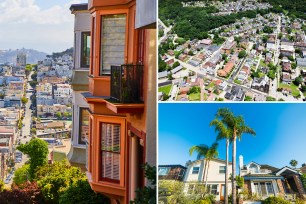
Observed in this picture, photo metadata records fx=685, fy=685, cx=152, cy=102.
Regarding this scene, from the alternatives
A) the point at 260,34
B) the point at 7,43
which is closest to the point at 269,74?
the point at 260,34

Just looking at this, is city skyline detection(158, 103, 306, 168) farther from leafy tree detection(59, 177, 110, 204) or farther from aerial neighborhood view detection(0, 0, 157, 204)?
leafy tree detection(59, 177, 110, 204)

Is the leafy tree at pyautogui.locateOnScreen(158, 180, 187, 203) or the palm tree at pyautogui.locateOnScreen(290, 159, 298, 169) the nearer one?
the leafy tree at pyautogui.locateOnScreen(158, 180, 187, 203)

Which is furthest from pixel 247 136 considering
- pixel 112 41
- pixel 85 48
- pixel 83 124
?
pixel 83 124

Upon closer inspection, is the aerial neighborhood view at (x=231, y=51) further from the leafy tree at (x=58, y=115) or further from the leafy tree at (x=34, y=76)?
the leafy tree at (x=34, y=76)

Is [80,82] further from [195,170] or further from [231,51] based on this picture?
[195,170]

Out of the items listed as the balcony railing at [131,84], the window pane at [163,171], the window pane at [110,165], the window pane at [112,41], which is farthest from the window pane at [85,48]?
the window pane at [163,171]

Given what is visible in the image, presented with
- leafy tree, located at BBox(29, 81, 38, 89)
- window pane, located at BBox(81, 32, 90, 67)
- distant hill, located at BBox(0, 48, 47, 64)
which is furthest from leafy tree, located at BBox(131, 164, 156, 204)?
distant hill, located at BBox(0, 48, 47, 64)

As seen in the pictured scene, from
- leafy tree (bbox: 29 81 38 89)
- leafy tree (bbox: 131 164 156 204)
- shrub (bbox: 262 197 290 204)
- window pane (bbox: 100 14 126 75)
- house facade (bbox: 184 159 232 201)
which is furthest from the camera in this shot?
leafy tree (bbox: 29 81 38 89)
